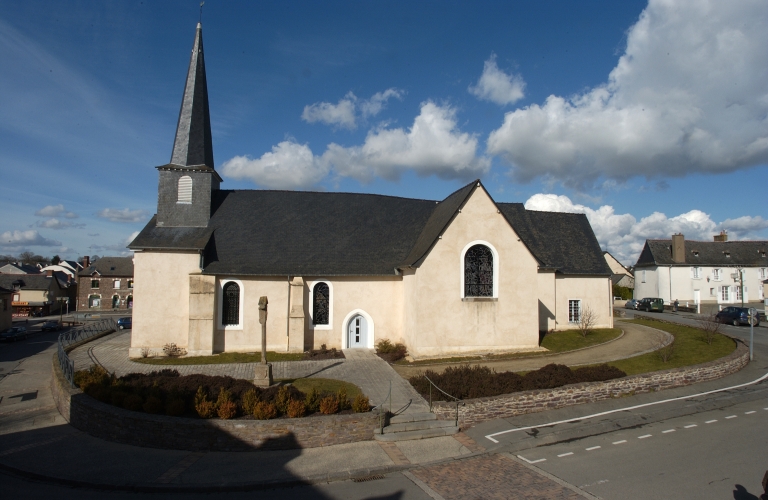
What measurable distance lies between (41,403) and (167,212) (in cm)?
1165

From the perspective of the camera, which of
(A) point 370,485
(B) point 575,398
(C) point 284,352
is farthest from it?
(C) point 284,352

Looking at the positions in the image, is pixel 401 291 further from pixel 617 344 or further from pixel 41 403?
pixel 41 403

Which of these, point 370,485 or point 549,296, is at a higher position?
point 549,296

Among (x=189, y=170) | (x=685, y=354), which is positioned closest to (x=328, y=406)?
(x=685, y=354)

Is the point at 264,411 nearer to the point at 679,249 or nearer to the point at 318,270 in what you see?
the point at 318,270

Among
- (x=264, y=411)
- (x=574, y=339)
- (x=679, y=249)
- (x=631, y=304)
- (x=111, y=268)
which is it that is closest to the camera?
(x=264, y=411)

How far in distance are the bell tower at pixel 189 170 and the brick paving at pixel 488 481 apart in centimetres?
2097

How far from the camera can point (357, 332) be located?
2633cm

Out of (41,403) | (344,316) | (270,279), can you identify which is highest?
(270,279)

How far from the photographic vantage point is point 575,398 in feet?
51.5

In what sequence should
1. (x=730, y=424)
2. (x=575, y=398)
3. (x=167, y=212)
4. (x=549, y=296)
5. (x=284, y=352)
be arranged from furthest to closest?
(x=549, y=296)
(x=167, y=212)
(x=284, y=352)
(x=575, y=398)
(x=730, y=424)

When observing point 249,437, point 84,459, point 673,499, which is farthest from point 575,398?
point 84,459

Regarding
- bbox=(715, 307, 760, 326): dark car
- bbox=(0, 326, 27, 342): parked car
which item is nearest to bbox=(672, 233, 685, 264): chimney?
bbox=(715, 307, 760, 326): dark car

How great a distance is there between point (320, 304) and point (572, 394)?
14.4 m
